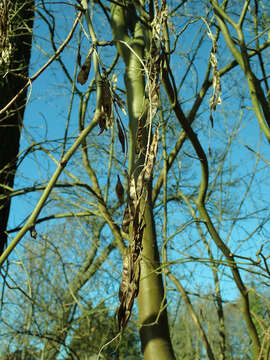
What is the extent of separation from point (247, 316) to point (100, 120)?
0.84m

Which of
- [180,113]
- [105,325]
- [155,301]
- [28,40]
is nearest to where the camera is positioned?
[180,113]

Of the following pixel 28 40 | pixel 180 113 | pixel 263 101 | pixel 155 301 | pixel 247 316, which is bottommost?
pixel 247 316

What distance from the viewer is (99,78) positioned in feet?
2.83

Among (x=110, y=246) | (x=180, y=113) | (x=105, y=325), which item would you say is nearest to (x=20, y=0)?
(x=180, y=113)

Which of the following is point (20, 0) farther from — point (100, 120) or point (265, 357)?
Answer: point (265, 357)

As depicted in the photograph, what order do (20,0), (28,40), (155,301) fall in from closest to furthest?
(155,301) < (20,0) < (28,40)

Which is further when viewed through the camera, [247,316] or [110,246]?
[110,246]

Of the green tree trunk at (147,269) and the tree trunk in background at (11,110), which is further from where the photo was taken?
the tree trunk in background at (11,110)

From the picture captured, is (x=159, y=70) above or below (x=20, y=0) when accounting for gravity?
below

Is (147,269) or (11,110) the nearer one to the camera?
(147,269)

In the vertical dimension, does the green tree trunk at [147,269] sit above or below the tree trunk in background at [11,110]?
below

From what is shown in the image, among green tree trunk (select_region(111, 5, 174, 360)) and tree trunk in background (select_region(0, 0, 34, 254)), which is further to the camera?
tree trunk in background (select_region(0, 0, 34, 254))

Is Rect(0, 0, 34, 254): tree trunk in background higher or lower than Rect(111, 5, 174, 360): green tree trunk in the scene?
higher

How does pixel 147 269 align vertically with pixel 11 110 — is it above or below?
below
